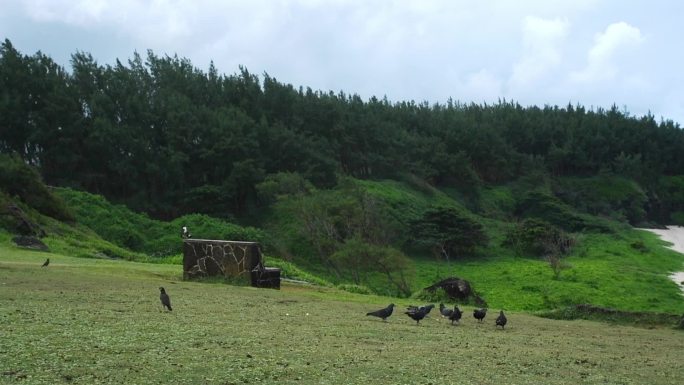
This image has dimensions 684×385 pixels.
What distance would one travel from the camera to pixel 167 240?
5062 centimetres

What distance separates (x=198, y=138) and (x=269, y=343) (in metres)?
56.7

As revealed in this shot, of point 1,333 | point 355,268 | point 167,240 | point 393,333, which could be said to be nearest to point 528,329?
point 393,333

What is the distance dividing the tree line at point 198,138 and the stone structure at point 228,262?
118 feet

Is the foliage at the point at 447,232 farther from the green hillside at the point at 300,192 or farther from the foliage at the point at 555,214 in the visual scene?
the foliage at the point at 555,214

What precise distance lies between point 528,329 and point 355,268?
30.0m

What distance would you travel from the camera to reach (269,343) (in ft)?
43.7

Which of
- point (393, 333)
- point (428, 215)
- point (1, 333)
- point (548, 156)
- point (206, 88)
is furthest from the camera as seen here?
point (548, 156)

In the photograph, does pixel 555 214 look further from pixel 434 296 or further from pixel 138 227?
pixel 434 296

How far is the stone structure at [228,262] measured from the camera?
90.0 feet

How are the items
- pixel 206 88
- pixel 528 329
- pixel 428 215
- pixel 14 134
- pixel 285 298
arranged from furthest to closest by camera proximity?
pixel 206 88, pixel 428 215, pixel 14 134, pixel 285 298, pixel 528 329

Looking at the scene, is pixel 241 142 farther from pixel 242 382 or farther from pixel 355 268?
pixel 242 382

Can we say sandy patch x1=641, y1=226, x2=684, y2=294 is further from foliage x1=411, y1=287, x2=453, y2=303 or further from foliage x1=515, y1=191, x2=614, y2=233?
foliage x1=411, y1=287, x2=453, y2=303

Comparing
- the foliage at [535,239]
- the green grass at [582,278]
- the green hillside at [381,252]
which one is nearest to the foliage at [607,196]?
the green grass at [582,278]

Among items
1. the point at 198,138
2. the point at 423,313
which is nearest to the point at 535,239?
the point at 198,138
